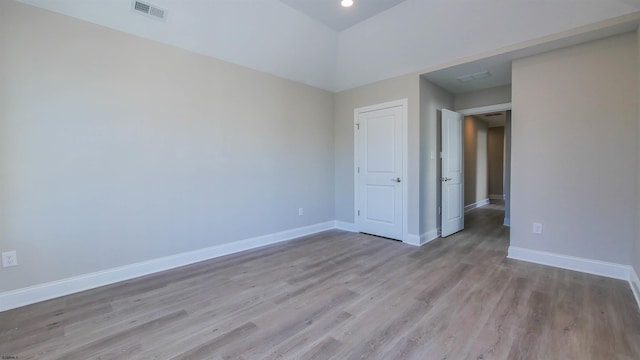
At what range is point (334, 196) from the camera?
202 inches

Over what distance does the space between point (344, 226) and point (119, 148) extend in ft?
11.6

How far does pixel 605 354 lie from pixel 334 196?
12.6 ft

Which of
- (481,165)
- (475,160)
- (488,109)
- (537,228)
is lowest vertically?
(537,228)

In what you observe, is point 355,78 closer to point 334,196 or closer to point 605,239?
point 334,196

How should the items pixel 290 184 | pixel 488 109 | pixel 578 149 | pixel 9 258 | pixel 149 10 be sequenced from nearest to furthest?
pixel 9 258, pixel 149 10, pixel 578 149, pixel 290 184, pixel 488 109

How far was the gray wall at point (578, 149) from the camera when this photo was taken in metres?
2.76

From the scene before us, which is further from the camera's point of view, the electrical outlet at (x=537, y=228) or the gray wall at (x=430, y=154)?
the gray wall at (x=430, y=154)

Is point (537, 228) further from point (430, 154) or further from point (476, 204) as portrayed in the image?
point (476, 204)

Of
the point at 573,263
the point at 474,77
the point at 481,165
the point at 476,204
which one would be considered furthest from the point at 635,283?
the point at 481,165

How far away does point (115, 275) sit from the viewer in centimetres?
279

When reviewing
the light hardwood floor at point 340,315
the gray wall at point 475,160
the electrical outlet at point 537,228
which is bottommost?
the light hardwood floor at point 340,315

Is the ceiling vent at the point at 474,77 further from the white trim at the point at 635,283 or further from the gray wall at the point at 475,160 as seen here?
the gray wall at the point at 475,160

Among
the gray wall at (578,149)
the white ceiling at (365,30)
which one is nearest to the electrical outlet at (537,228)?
the gray wall at (578,149)

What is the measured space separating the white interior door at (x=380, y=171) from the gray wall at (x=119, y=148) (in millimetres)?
1471
